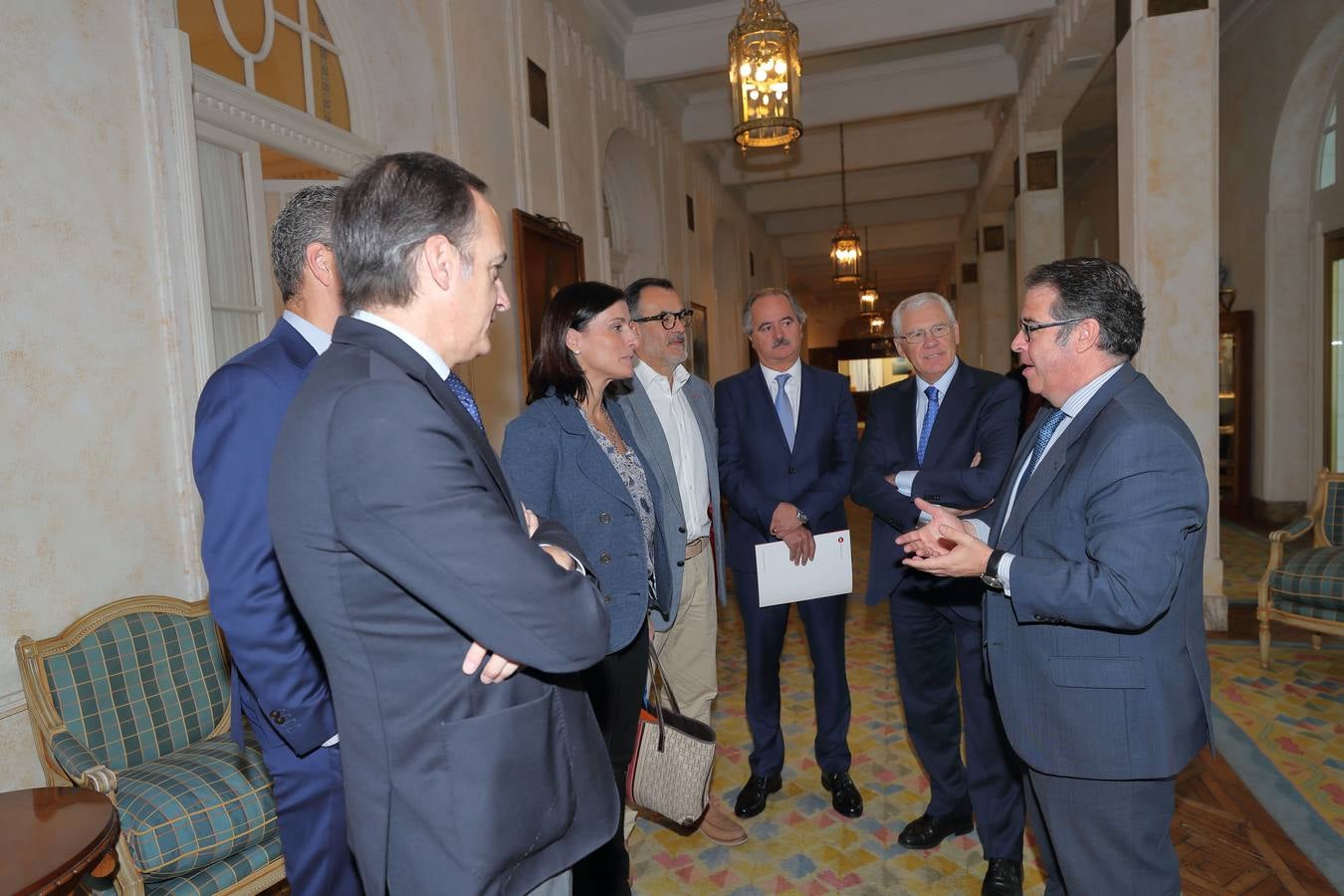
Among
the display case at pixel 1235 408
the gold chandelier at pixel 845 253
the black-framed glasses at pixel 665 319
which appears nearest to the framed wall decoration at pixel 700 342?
the gold chandelier at pixel 845 253

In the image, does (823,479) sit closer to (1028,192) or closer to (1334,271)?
(1028,192)

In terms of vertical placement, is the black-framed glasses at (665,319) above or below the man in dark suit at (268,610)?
above

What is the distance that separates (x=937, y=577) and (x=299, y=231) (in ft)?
7.11

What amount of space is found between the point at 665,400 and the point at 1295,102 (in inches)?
322

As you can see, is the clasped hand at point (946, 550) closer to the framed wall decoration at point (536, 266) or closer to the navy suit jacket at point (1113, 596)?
the navy suit jacket at point (1113, 596)

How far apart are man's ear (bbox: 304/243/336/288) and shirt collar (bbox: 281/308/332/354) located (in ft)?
0.33

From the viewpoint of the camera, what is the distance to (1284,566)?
439 centimetres

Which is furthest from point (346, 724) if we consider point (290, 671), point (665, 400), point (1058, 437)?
point (665, 400)

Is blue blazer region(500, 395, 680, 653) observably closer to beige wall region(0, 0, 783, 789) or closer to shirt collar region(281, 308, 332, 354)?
shirt collar region(281, 308, 332, 354)

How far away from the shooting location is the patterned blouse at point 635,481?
2.37 meters

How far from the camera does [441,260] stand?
122 centimetres

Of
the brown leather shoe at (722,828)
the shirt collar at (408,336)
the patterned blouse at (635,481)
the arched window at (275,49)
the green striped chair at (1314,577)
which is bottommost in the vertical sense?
the brown leather shoe at (722,828)

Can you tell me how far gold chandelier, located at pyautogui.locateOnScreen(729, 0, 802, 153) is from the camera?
414 cm

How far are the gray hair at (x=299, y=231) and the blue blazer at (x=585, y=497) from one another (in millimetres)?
684
